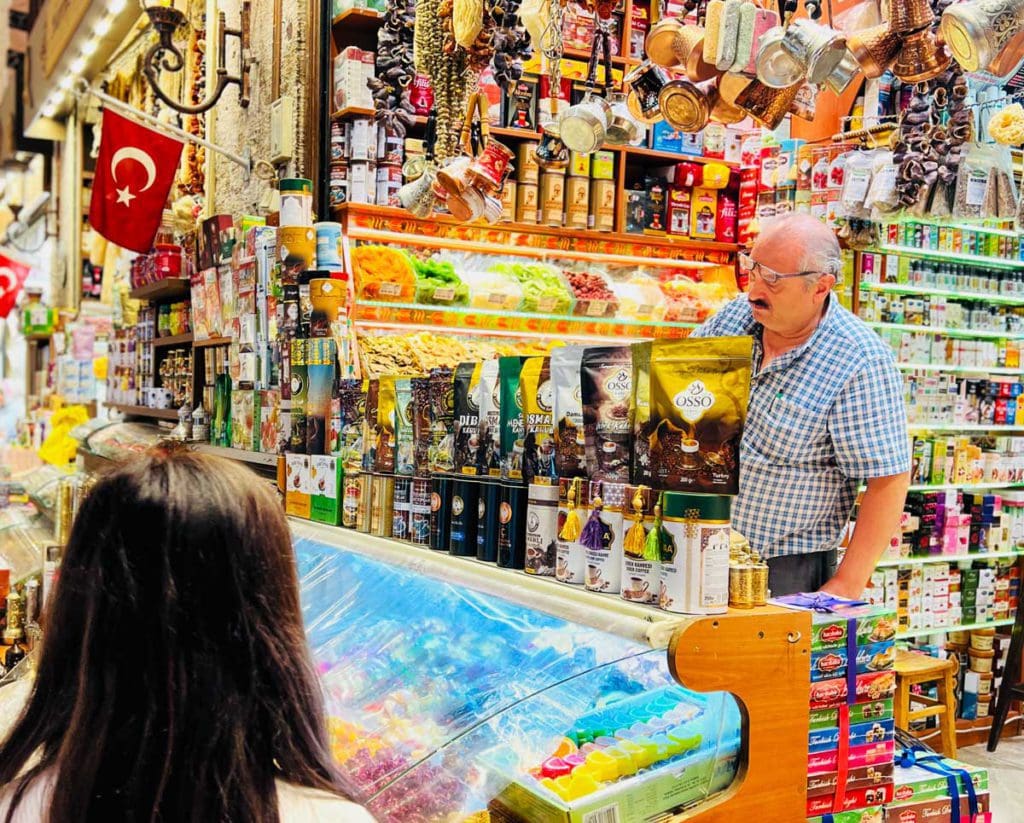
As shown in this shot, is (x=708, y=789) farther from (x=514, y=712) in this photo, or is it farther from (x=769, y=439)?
(x=769, y=439)

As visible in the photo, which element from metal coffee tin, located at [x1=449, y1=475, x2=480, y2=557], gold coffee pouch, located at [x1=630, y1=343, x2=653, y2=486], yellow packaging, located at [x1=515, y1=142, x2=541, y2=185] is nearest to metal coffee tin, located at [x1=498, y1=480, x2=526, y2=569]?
metal coffee tin, located at [x1=449, y1=475, x2=480, y2=557]

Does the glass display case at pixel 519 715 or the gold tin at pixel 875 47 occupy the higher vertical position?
the gold tin at pixel 875 47

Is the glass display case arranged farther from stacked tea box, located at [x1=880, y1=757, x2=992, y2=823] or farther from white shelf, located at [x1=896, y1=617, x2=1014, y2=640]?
white shelf, located at [x1=896, y1=617, x2=1014, y2=640]

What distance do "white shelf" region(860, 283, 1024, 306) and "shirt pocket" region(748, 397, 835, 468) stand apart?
2775 millimetres

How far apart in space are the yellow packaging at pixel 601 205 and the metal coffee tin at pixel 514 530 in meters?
3.67

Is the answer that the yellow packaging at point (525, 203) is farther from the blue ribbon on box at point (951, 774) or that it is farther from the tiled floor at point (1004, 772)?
the blue ribbon on box at point (951, 774)

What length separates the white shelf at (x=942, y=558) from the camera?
5.57 metres

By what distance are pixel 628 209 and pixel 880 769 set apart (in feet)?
13.8

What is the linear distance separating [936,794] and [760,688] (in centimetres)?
80

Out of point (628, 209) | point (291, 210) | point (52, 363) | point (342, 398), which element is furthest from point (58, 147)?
point (342, 398)

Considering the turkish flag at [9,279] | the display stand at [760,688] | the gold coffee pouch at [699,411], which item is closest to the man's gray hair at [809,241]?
the gold coffee pouch at [699,411]

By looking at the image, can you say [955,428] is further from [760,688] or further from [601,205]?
[760,688]

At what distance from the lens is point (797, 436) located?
118 inches

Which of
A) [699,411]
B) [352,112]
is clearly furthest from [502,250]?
[699,411]
